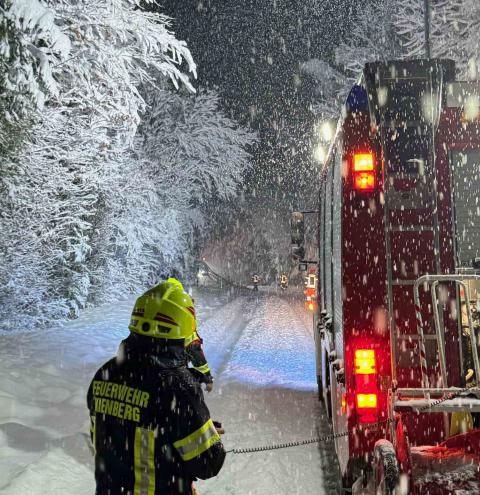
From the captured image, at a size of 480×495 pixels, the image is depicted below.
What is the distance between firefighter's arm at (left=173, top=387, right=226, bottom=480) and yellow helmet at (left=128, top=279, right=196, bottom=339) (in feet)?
0.90

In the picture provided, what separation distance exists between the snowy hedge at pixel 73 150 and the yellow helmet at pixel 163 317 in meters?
5.60

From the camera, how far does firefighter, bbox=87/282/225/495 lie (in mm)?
2238

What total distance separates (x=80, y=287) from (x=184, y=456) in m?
14.4

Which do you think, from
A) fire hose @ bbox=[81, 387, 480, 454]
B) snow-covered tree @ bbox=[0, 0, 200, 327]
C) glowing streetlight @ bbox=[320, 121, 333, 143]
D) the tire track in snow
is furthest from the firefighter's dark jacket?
snow-covered tree @ bbox=[0, 0, 200, 327]

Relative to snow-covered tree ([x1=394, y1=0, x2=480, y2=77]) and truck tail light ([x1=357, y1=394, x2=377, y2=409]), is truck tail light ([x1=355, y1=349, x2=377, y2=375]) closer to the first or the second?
truck tail light ([x1=357, y1=394, x2=377, y2=409])

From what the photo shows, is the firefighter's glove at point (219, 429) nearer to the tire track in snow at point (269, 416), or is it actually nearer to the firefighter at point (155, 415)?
the firefighter at point (155, 415)

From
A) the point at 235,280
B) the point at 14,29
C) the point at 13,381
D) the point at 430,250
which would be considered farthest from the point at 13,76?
the point at 235,280

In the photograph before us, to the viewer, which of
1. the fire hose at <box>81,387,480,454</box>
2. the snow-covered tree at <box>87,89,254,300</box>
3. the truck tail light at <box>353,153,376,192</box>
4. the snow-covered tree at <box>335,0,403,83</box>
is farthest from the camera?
the snow-covered tree at <box>335,0,403,83</box>

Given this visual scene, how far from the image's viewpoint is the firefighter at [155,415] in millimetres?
2238

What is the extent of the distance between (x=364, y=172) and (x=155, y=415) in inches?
104

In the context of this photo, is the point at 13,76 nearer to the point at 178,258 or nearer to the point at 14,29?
the point at 14,29

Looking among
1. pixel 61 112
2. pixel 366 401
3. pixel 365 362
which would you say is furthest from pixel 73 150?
pixel 366 401

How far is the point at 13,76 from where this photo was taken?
7246 millimetres

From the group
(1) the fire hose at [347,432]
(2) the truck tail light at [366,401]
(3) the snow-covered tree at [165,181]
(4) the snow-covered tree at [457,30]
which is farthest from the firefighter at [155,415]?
(4) the snow-covered tree at [457,30]
